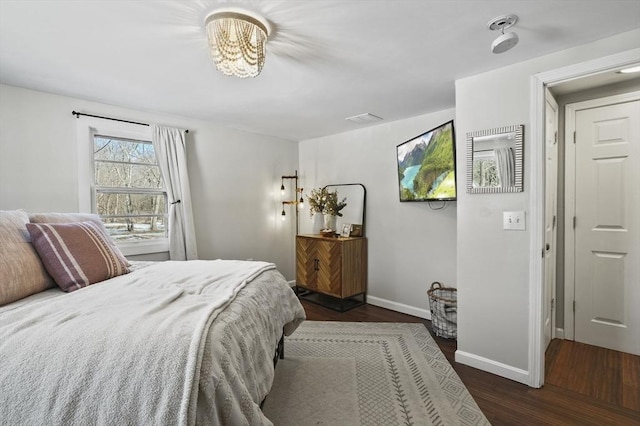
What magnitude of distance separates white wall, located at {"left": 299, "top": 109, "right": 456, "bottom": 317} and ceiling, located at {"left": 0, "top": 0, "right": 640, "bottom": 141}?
76 centimetres

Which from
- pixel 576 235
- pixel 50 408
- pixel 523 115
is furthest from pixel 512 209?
pixel 50 408

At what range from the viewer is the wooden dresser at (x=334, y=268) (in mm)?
3598

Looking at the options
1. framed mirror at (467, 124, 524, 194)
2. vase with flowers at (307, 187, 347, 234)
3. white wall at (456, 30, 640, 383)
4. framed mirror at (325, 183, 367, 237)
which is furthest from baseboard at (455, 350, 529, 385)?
vase with flowers at (307, 187, 347, 234)

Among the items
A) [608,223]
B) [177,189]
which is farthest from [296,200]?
[608,223]

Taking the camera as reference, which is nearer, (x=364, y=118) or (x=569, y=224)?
(x=569, y=224)

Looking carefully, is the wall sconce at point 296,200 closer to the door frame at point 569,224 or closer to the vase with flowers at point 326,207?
the vase with flowers at point 326,207

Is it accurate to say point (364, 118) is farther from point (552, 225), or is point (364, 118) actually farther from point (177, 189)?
point (177, 189)

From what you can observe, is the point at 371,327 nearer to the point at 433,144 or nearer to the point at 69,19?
the point at 433,144

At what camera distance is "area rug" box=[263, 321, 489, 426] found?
5.82 ft

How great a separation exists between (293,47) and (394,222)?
2.39 metres

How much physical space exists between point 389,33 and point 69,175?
2.98 meters

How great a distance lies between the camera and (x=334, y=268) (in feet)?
11.9

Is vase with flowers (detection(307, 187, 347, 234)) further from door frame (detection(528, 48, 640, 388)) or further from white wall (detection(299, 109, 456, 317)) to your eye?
door frame (detection(528, 48, 640, 388))

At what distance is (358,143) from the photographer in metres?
3.97
